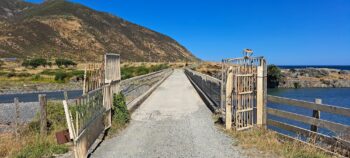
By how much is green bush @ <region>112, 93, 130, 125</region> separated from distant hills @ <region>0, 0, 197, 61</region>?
10308 cm

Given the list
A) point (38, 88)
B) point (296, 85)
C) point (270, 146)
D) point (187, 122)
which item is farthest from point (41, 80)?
point (270, 146)

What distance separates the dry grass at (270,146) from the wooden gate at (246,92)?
62 cm

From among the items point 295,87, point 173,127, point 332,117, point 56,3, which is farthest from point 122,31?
point 173,127

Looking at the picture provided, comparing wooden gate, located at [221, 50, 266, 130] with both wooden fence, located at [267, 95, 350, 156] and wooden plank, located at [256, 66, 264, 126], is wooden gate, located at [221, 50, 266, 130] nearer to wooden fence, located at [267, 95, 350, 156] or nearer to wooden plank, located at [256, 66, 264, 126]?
wooden plank, located at [256, 66, 264, 126]

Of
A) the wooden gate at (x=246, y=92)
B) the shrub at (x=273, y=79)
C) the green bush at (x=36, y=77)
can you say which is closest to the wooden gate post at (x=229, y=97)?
the wooden gate at (x=246, y=92)

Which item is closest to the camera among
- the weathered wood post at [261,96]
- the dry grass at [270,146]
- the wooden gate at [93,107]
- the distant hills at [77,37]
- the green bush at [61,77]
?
the wooden gate at [93,107]

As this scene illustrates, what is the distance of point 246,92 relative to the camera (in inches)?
437

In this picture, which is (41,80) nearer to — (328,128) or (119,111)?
(119,111)

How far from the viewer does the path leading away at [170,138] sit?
28.8 ft

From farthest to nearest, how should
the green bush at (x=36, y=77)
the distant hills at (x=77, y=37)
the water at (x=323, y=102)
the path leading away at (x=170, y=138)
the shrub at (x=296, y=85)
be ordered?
the distant hills at (x=77, y=37) < the shrub at (x=296, y=85) < the green bush at (x=36, y=77) < the water at (x=323, y=102) < the path leading away at (x=170, y=138)

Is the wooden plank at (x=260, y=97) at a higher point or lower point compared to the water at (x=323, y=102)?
higher

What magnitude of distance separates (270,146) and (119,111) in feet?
18.8

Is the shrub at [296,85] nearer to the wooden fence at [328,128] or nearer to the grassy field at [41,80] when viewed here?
the grassy field at [41,80]

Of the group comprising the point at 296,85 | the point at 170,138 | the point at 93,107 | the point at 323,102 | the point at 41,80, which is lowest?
the point at 323,102
